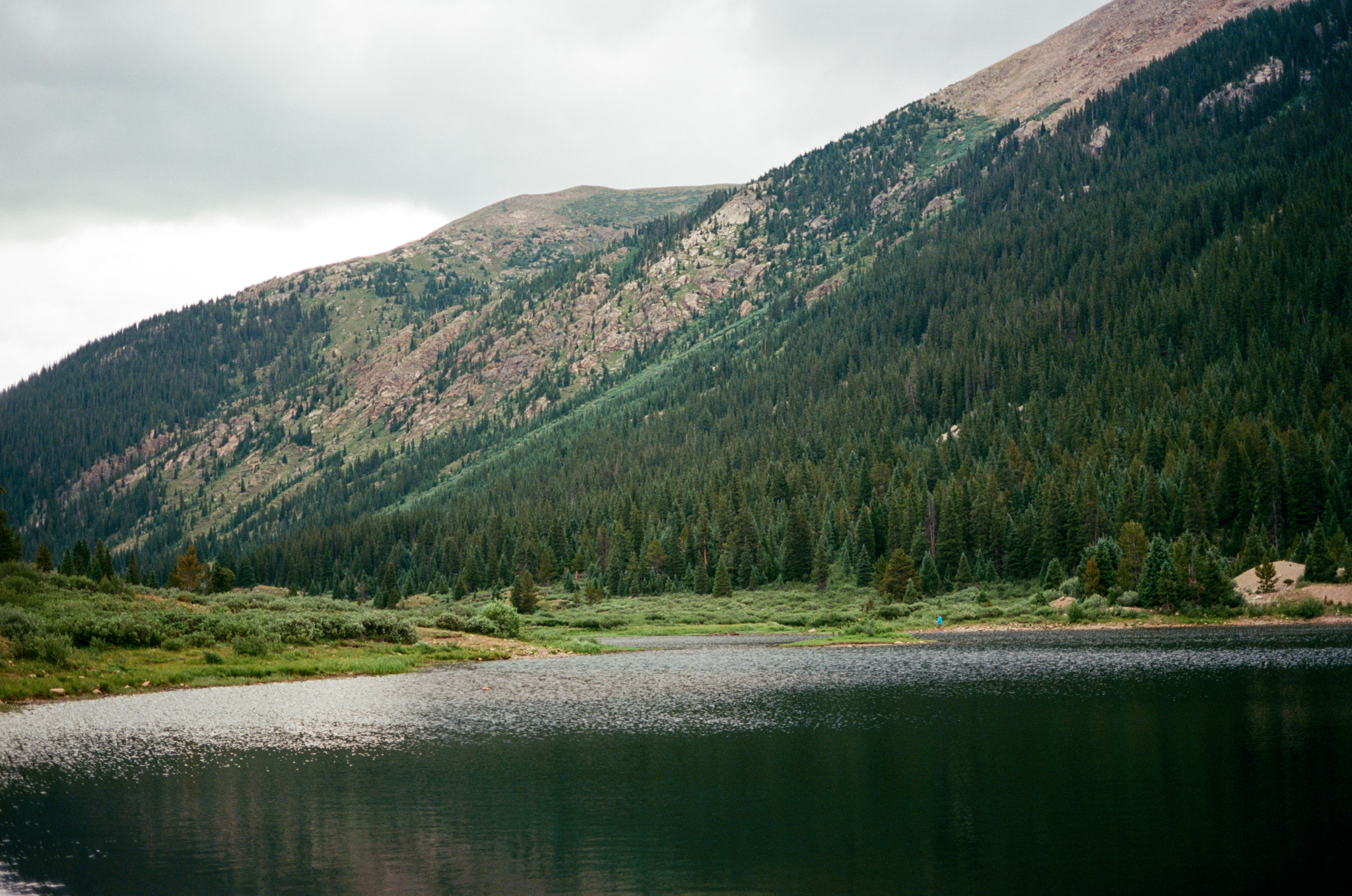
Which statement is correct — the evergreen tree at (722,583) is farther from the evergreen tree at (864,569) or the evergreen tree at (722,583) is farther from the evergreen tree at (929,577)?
the evergreen tree at (929,577)

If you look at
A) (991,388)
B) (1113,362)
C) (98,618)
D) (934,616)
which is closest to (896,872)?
(98,618)

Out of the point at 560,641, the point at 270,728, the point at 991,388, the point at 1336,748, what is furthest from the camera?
the point at 991,388

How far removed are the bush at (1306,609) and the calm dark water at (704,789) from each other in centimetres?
4137

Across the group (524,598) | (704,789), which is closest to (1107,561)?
(524,598)

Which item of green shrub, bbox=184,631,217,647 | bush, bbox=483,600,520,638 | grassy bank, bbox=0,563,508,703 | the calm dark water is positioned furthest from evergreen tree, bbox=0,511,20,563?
the calm dark water

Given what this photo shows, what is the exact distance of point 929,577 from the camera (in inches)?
4715

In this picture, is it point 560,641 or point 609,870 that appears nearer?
point 609,870

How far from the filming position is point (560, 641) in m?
91.8

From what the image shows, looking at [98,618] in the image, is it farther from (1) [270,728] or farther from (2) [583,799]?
(2) [583,799]

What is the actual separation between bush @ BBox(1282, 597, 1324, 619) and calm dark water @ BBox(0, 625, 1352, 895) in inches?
1629

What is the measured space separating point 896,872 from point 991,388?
18819 cm

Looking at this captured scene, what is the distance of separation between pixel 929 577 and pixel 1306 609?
141 feet

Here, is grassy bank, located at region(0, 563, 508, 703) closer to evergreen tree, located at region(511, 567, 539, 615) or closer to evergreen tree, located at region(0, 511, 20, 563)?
evergreen tree, located at region(0, 511, 20, 563)

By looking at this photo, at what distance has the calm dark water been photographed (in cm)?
2047
